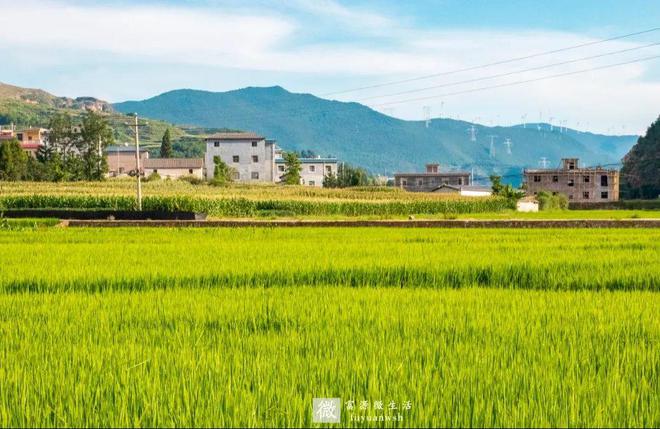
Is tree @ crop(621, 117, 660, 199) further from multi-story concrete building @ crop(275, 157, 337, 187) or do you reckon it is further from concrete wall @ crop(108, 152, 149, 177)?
concrete wall @ crop(108, 152, 149, 177)

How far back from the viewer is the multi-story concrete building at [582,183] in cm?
11094

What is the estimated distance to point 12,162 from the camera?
94438 mm

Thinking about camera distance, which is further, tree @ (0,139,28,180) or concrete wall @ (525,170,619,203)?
concrete wall @ (525,170,619,203)

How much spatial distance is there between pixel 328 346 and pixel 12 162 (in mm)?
96340

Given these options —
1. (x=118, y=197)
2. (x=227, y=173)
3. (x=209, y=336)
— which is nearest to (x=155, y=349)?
(x=209, y=336)

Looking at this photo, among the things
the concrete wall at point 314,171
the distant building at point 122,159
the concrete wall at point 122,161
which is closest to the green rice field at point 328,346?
the concrete wall at point 314,171

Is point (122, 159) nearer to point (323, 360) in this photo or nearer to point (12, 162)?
point (12, 162)

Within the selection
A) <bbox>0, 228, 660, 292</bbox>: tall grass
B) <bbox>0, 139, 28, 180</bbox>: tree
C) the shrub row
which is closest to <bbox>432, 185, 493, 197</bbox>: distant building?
the shrub row

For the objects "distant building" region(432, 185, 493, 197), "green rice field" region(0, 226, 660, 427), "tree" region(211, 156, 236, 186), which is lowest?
"distant building" region(432, 185, 493, 197)

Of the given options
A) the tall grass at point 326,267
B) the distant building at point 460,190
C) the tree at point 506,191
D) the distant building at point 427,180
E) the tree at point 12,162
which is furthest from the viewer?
the distant building at point 427,180

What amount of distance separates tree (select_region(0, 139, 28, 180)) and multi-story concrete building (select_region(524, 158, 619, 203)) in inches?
2689

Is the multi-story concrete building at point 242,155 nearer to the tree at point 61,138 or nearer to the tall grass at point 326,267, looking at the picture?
the tree at point 61,138

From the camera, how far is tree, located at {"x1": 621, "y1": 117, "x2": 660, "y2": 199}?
11406 centimetres

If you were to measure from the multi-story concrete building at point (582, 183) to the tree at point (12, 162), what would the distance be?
68.3 metres
